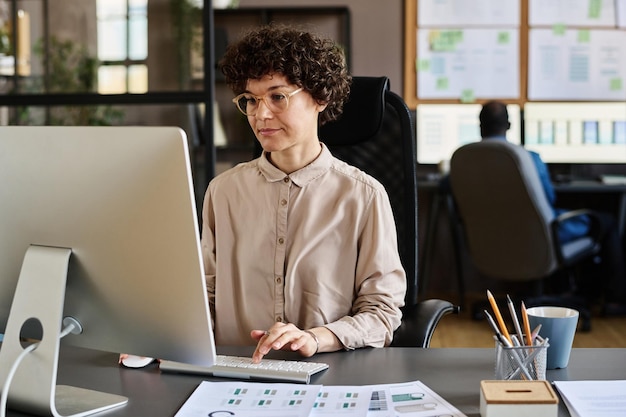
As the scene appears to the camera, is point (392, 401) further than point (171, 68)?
No

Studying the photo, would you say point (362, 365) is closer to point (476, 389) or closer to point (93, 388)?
point (476, 389)

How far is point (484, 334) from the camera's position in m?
4.10

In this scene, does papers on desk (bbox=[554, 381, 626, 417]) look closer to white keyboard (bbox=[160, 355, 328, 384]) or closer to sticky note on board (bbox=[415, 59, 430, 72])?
white keyboard (bbox=[160, 355, 328, 384])

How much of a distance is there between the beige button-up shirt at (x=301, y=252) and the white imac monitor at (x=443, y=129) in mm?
3335

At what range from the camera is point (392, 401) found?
1.12 meters

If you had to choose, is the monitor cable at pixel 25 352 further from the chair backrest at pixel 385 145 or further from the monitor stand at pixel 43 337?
the chair backrest at pixel 385 145

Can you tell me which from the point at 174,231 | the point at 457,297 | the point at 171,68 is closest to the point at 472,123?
the point at 457,297

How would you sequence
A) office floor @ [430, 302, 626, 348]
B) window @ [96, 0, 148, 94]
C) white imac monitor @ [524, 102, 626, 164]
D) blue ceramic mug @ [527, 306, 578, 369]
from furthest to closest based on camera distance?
1. white imac monitor @ [524, 102, 626, 164]
2. office floor @ [430, 302, 626, 348]
3. window @ [96, 0, 148, 94]
4. blue ceramic mug @ [527, 306, 578, 369]

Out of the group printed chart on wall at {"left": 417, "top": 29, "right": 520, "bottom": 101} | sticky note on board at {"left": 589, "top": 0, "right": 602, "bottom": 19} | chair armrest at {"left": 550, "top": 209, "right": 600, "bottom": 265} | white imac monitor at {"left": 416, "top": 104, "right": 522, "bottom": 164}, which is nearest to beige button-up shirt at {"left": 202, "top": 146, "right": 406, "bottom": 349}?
chair armrest at {"left": 550, "top": 209, "right": 600, "bottom": 265}

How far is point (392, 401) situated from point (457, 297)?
12.8ft

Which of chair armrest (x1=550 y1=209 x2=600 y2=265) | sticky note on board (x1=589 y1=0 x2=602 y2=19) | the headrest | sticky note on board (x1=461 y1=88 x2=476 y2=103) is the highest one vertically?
sticky note on board (x1=589 y1=0 x2=602 y2=19)

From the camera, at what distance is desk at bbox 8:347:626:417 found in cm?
114

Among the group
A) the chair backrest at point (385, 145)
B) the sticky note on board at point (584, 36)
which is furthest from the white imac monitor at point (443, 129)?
the chair backrest at point (385, 145)

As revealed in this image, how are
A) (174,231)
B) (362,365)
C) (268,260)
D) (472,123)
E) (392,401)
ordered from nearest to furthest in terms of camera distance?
(174,231) < (392,401) < (362,365) < (268,260) < (472,123)
